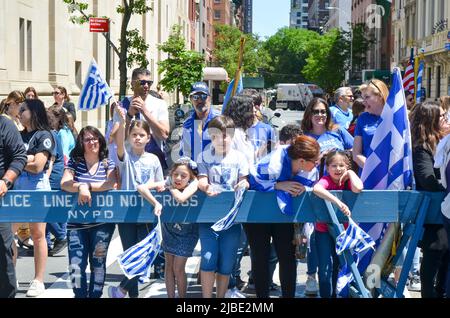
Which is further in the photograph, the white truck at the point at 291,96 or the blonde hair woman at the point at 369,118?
the white truck at the point at 291,96

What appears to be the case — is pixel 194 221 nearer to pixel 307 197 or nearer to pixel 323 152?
pixel 307 197

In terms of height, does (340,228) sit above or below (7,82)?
below

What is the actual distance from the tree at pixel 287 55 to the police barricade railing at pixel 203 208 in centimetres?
15453

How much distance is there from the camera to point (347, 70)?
82.8 meters

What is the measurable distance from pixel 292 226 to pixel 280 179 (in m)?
0.46

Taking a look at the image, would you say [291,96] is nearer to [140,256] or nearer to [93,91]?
[93,91]

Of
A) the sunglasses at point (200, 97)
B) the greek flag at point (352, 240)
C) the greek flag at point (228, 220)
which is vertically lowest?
the greek flag at point (352, 240)

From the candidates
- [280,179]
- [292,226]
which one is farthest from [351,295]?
[280,179]

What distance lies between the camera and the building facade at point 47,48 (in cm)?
2142

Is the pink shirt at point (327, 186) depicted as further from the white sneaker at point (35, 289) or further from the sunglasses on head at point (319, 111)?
the white sneaker at point (35, 289)

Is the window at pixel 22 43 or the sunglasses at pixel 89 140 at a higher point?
the window at pixel 22 43

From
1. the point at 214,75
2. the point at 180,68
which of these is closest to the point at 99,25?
the point at 180,68

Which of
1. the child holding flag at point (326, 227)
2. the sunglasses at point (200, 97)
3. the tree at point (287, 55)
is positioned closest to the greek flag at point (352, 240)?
the child holding flag at point (326, 227)
